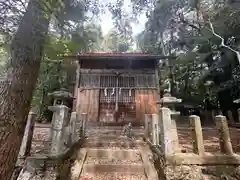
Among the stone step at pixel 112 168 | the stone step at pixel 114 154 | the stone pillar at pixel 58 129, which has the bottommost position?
the stone step at pixel 112 168

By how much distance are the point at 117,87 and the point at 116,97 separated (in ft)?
2.20

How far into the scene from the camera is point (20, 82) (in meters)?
1.97

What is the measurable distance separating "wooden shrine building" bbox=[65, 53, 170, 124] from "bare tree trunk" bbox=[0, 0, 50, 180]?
768 cm

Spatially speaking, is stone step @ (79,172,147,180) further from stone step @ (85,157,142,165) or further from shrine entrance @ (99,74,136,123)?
shrine entrance @ (99,74,136,123)

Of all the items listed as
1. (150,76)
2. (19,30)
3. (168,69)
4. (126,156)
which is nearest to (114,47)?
(168,69)

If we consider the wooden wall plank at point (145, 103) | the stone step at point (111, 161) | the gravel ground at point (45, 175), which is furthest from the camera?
the wooden wall plank at point (145, 103)

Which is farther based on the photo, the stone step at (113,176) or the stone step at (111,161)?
the stone step at (111,161)

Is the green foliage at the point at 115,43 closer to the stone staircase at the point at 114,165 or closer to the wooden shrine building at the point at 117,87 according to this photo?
the wooden shrine building at the point at 117,87

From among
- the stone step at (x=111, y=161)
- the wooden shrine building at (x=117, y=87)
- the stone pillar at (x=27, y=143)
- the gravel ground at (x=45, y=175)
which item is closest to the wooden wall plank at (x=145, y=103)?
the wooden shrine building at (x=117, y=87)

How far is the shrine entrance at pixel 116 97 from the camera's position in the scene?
10109 millimetres

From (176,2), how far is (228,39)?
15.7 ft

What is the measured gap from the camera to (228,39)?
11031 mm

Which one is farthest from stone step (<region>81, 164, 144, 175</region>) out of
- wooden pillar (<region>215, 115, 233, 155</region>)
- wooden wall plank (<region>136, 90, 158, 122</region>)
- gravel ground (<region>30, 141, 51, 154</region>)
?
wooden wall plank (<region>136, 90, 158, 122</region>)

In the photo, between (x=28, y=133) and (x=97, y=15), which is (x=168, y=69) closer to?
(x=97, y=15)
